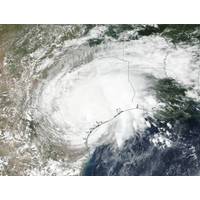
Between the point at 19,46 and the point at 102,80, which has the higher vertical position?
the point at 19,46

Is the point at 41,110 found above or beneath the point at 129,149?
above
